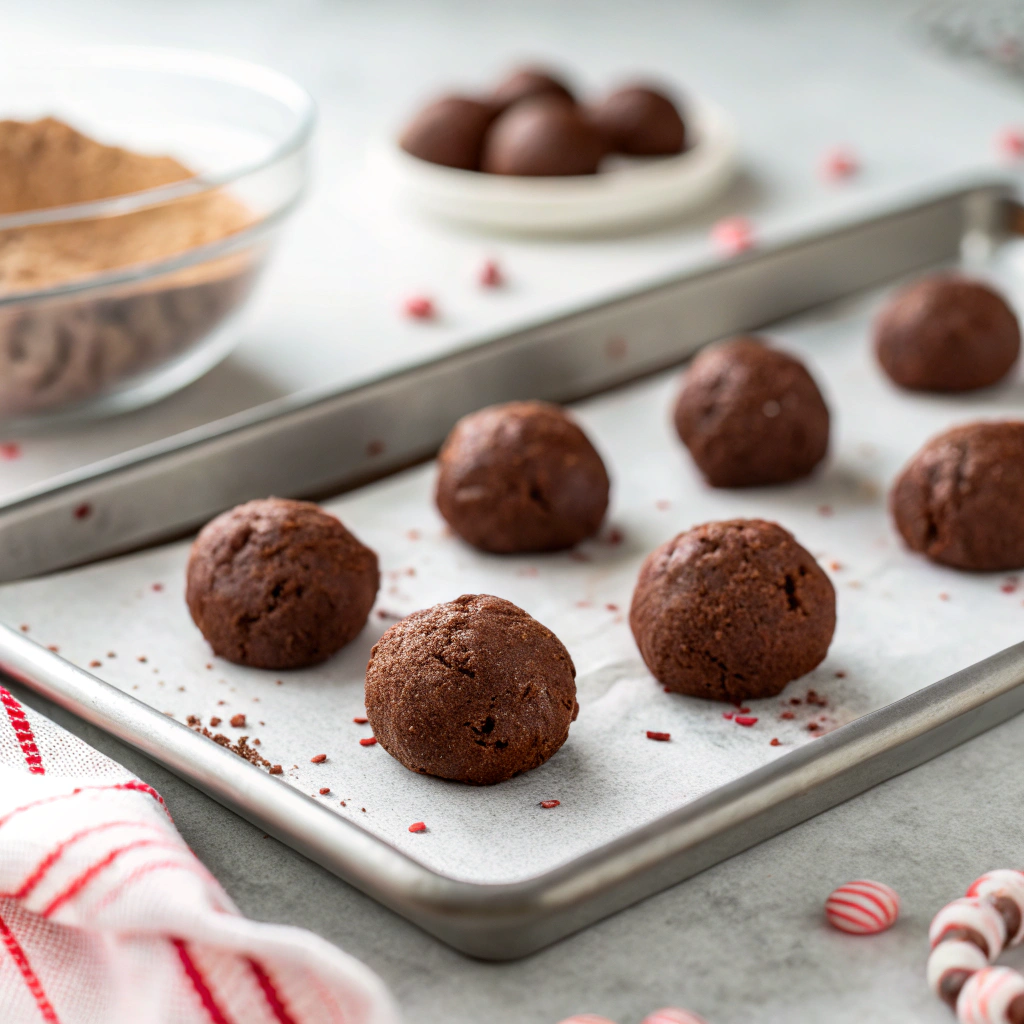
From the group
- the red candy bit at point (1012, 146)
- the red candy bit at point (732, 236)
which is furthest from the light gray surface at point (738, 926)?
the red candy bit at point (1012, 146)

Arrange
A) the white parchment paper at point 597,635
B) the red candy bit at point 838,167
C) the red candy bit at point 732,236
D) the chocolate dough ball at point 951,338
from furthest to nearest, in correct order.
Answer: the red candy bit at point 838,167 → the red candy bit at point 732,236 → the chocolate dough ball at point 951,338 → the white parchment paper at point 597,635

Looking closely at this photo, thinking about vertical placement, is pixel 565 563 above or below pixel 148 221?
below

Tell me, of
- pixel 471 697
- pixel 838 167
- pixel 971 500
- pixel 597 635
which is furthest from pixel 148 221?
pixel 838 167

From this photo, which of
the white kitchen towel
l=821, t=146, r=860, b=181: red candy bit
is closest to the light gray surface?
the white kitchen towel

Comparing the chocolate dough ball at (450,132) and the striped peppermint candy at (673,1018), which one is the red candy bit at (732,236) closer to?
the chocolate dough ball at (450,132)

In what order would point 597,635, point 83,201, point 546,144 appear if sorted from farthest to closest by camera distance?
point 546,144, point 83,201, point 597,635

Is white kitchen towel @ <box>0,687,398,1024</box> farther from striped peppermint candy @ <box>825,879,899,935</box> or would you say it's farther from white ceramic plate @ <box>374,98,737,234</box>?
white ceramic plate @ <box>374,98,737,234</box>

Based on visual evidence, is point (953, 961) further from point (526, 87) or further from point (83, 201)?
point (526, 87)
